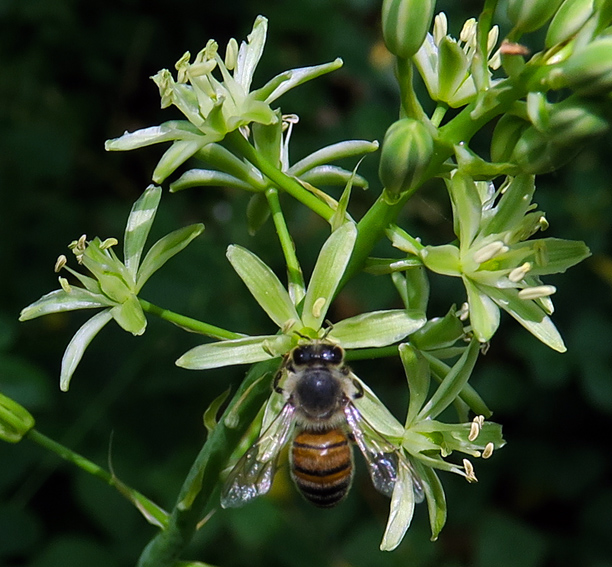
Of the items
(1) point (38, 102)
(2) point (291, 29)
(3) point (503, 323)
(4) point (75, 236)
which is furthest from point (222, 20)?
(3) point (503, 323)

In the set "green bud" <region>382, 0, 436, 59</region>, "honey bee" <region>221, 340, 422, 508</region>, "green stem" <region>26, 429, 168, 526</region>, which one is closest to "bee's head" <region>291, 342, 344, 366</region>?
"honey bee" <region>221, 340, 422, 508</region>

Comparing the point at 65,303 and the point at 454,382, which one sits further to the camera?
→ the point at 65,303

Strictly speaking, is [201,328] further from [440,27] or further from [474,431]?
[440,27]

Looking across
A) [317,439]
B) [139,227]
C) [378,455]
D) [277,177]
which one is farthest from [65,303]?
[378,455]

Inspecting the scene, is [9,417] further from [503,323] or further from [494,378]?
[503,323]

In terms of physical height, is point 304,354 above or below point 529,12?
below

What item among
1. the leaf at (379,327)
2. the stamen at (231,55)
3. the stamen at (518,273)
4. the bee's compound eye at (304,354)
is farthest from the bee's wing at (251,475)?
the stamen at (231,55)
